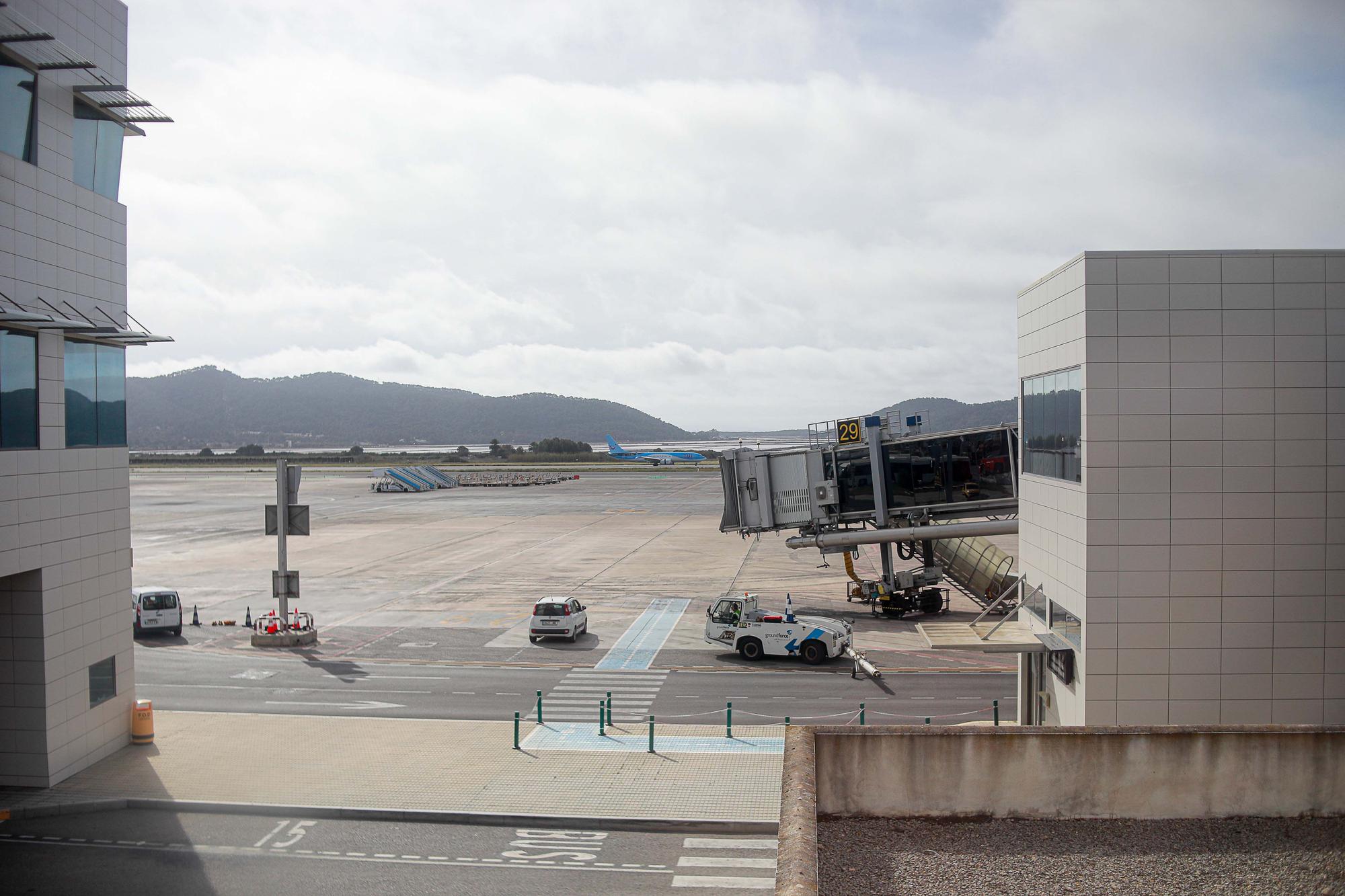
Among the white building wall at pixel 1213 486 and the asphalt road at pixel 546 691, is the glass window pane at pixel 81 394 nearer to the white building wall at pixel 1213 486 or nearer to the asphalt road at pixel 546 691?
the asphalt road at pixel 546 691

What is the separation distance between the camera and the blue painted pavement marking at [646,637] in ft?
105

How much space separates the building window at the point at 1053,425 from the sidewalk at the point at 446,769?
9075 millimetres

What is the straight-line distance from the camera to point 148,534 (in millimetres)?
71312

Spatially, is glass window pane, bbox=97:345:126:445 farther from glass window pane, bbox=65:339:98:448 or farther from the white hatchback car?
the white hatchback car

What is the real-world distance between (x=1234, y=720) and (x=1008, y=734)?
7.90m

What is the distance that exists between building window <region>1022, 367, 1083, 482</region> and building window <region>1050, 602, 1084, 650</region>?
2793 mm

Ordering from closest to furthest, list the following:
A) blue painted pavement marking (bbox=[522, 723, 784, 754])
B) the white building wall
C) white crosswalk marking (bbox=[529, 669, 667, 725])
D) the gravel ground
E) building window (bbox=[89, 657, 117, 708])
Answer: the gravel ground
the white building wall
building window (bbox=[89, 657, 117, 708])
blue painted pavement marking (bbox=[522, 723, 784, 754])
white crosswalk marking (bbox=[529, 669, 667, 725])

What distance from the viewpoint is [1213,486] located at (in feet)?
55.8

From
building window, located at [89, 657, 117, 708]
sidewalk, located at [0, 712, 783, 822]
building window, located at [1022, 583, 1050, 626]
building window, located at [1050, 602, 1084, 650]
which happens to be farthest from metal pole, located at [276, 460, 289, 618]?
building window, located at [1050, 602, 1084, 650]

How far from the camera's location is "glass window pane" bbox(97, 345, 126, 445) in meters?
22.4

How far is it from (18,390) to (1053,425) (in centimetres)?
2212

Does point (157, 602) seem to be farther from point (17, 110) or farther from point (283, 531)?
point (17, 110)

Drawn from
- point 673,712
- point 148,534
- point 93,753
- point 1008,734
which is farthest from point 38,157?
point 148,534

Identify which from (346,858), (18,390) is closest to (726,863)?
(346,858)
